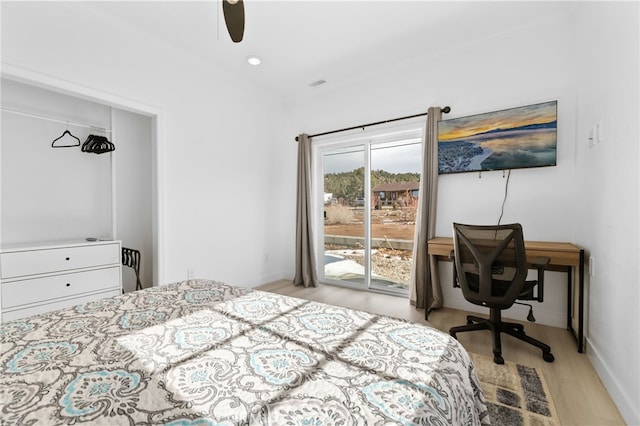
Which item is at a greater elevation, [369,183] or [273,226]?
[369,183]

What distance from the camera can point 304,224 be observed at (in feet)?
13.4

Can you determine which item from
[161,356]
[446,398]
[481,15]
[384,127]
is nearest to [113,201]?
[161,356]

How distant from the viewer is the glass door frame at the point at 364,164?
3504 millimetres

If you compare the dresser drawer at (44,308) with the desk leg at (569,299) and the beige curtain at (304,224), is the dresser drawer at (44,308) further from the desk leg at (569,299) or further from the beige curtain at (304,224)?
the desk leg at (569,299)

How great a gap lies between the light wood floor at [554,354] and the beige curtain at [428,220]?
0.61 ft

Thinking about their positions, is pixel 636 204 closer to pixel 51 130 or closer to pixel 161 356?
pixel 161 356

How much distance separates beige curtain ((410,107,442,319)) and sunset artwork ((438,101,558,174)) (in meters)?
0.09

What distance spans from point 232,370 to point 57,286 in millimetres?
2517

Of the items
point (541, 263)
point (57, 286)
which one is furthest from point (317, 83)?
point (57, 286)

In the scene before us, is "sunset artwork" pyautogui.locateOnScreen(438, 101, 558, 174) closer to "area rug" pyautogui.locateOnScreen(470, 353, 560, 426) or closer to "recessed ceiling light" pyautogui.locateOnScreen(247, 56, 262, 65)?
"area rug" pyautogui.locateOnScreen(470, 353, 560, 426)

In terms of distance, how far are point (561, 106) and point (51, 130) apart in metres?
4.89

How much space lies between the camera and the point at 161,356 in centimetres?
92

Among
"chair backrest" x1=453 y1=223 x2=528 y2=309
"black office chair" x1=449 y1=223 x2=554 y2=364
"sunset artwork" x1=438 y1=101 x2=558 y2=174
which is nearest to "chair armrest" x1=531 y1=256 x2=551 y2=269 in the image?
"black office chair" x1=449 y1=223 x2=554 y2=364

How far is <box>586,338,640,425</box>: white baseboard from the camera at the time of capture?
1.40 m
